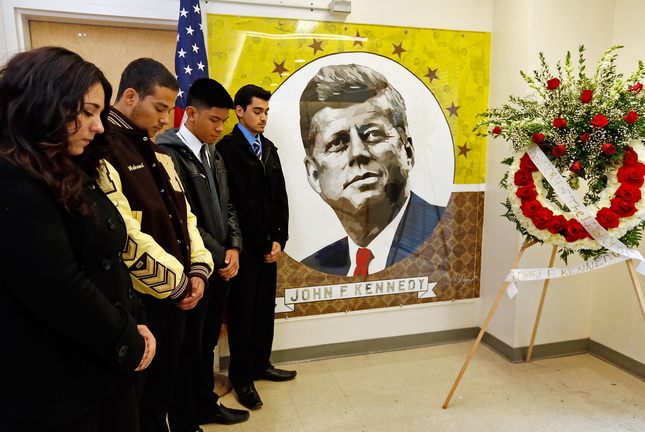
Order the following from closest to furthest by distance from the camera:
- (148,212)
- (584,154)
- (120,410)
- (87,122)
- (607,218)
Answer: (87,122) → (120,410) → (148,212) → (607,218) → (584,154)

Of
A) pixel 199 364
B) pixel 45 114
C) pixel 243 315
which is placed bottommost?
pixel 199 364

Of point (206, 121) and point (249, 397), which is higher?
point (206, 121)

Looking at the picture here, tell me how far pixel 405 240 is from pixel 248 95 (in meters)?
1.57

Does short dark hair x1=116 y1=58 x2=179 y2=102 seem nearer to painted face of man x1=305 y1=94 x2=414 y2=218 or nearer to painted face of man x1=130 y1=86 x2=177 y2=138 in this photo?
painted face of man x1=130 y1=86 x2=177 y2=138

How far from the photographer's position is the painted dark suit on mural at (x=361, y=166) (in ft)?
9.84

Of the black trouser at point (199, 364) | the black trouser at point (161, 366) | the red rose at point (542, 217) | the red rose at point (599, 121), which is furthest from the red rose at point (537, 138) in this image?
the black trouser at point (161, 366)

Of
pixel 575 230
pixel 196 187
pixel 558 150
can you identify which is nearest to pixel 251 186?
pixel 196 187

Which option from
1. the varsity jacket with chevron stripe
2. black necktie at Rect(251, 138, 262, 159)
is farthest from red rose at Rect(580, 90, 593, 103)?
the varsity jacket with chevron stripe

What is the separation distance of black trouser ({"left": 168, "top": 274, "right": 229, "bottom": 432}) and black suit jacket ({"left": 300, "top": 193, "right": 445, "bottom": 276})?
0.98 m

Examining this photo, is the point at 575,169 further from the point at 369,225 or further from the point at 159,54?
the point at 159,54

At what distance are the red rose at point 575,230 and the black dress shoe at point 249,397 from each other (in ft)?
6.51

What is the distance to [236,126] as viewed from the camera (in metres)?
2.62

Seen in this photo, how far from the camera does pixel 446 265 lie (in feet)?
11.2

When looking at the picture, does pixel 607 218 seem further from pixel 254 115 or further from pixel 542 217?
pixel 254 115
